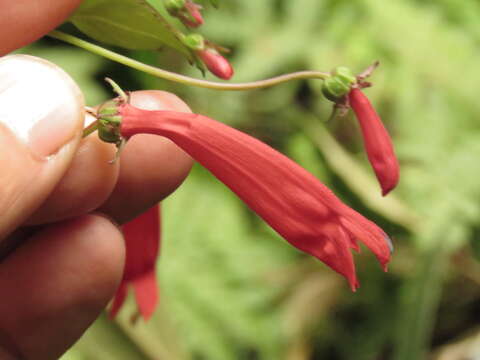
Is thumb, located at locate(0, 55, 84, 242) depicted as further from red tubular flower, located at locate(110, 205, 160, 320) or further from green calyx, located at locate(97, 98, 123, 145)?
red tubular flower, located at locate(110, 205, 160, 320)

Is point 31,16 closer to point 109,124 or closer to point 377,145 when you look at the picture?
point 109,124

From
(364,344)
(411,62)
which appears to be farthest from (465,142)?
(364,344)

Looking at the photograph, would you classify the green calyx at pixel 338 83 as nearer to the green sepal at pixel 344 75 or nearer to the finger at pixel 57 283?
the green sepal at pixel 344 75

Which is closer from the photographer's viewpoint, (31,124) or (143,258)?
(31,124)

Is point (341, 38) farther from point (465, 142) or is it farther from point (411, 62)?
point (465, 142)

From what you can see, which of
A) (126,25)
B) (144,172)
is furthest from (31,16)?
(144,172)

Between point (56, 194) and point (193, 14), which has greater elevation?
point (193, 14)
